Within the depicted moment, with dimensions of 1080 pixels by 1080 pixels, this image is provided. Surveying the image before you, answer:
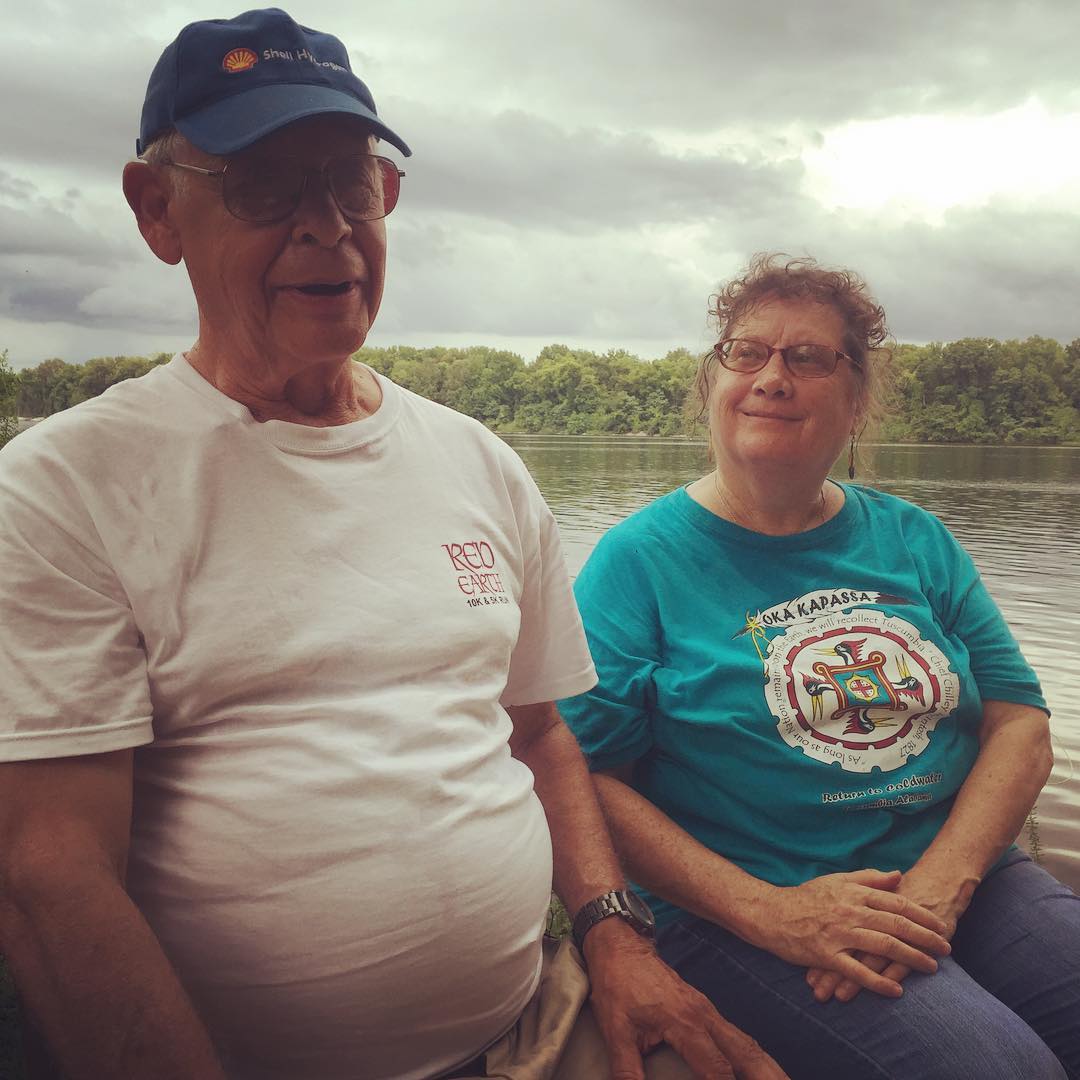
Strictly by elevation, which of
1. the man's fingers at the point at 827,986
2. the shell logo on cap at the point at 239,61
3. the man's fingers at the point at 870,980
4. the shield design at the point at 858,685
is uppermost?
the shell logo on cap at the point at 239,61

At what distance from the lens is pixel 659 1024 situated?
1559mm

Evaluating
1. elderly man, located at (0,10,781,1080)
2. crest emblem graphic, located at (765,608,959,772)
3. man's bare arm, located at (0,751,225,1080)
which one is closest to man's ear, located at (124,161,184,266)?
elderly man, located at (0,10,781,1080)

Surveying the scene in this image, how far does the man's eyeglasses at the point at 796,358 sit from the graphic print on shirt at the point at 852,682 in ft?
1.77

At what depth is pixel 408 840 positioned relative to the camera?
1.36 metres

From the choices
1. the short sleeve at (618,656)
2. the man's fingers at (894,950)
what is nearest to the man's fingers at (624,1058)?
the man's fingers at (894,950)

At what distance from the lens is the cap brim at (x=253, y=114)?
1365mm

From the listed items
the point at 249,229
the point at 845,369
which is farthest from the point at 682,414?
the point at 249,229

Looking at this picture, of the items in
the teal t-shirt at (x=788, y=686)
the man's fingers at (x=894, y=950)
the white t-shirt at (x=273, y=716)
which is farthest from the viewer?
the teal t-shirt at (x=788, y=686)

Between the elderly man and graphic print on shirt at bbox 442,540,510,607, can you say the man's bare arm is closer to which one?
the elderly man

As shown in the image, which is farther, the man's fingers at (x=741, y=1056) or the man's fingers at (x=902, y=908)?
the man's fingers at (x=902, y=908)

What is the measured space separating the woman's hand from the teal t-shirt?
0.14 meters

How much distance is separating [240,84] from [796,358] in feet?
4.30

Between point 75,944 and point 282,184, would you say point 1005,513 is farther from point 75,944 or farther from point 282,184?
point 75,944

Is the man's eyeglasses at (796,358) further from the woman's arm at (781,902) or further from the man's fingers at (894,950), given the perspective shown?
the man's fingers at (894,950)
